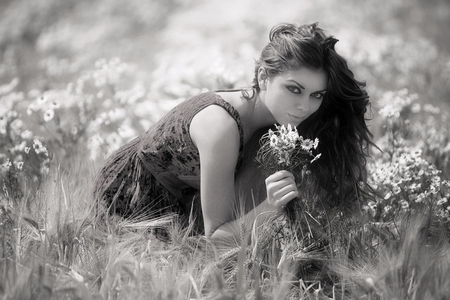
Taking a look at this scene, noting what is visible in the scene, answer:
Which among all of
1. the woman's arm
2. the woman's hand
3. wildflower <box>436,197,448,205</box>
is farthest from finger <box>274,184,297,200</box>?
wildflower <box>436,197,448,205</box>

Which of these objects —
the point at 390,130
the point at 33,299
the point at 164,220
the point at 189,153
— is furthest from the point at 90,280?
the point at 390,130

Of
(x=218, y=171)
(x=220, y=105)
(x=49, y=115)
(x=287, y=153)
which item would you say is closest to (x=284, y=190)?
(x=287, y=153)

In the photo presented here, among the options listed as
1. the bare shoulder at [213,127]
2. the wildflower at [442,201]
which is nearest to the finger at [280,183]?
the bare shoulder at [213,127]

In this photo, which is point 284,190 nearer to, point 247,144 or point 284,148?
point 284,148

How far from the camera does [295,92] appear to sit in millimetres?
2814

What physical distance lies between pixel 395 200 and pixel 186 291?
1.53m

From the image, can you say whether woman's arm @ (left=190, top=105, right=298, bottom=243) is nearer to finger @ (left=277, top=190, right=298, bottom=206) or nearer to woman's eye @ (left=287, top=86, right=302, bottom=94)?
finger @ (left=277, top=190, right=298, bottom=206)

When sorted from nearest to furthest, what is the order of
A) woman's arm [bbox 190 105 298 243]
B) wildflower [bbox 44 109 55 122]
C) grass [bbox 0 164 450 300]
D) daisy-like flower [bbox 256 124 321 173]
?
1. grass [bbox 0 164 450 300]
2. daisy-like flower [bbox 256 124 321 173]
3. woman's arm [bbox 190 105 298 243]
4. wildflower [bbox 44 109 55 122]

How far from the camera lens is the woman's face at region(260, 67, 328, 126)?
278cm

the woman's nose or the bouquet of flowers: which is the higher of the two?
the woman's nose

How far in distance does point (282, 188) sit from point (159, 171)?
96cm

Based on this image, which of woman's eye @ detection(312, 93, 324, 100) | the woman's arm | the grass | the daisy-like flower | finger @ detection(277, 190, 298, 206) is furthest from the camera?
woman's eye @ detection(312, 93, 324, 100)

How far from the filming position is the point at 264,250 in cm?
252

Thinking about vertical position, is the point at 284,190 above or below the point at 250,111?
below
